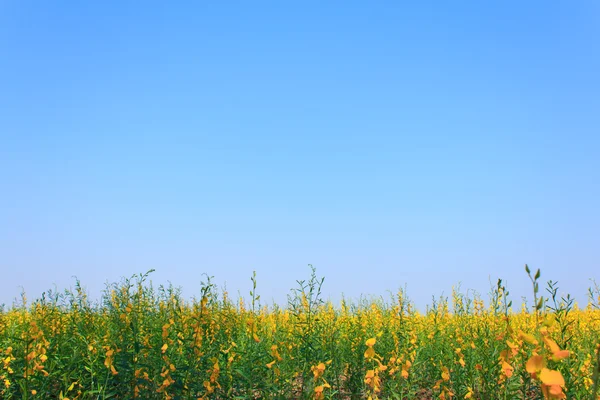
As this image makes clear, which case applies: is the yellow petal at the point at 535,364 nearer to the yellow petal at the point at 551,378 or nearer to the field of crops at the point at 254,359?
the yellow petal at the point at 551,378

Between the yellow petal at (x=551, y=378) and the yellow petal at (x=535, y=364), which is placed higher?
the yellow petal at (x=535, y=364)

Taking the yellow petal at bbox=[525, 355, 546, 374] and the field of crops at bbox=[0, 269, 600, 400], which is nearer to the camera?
the yellow petal at bbox=[525, 355, 546, 374]

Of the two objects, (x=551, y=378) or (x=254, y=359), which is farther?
(x=254, y=359)

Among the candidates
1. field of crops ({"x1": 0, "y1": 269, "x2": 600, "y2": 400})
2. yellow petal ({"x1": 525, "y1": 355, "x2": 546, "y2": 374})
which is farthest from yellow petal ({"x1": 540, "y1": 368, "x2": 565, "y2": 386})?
field of crops ({"x1": 0, "y1": 269, "x2": 600, "y2": 400})

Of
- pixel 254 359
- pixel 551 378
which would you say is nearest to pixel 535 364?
pixel 551 378

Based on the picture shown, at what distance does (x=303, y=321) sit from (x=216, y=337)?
1.05m

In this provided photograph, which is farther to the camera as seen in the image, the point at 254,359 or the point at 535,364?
the point at 254,359

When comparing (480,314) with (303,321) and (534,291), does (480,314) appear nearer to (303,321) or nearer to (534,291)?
(303,321)

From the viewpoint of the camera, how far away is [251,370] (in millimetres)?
5223

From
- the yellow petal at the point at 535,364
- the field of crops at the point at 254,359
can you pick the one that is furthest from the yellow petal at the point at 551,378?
the field of crops at the point at 254,359

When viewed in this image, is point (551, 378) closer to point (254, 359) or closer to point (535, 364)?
point (535, 364)

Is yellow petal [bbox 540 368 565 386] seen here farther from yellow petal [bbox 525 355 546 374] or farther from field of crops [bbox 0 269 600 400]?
field of crops [bbox 0 269 600 400]

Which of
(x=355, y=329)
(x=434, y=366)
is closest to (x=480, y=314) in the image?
(x=434, y=366)

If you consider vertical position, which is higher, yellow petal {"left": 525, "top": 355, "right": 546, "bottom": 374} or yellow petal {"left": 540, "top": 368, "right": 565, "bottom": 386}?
yellow petal {"left": 525, "top": 355, "right": 546, "bottom": 374}
